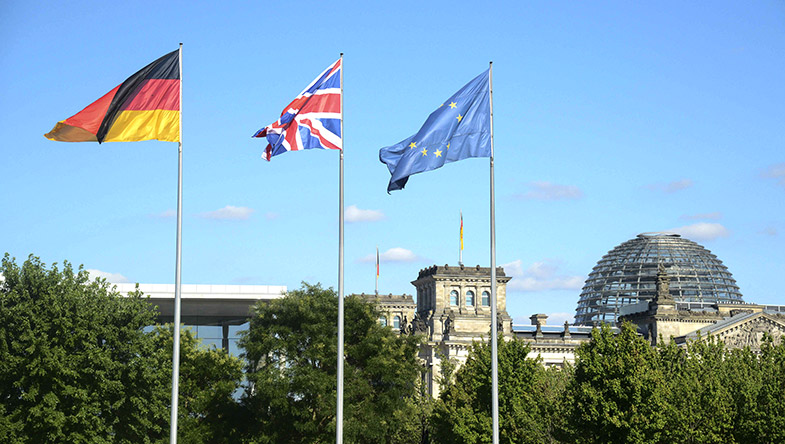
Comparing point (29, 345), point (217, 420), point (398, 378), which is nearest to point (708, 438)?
point (398, 378)

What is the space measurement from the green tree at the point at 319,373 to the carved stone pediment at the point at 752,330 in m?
91.9

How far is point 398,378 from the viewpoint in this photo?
67.0m

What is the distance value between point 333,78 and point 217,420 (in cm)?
3319

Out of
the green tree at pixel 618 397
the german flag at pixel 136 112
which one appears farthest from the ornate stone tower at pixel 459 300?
the german flag at pixel 136 112

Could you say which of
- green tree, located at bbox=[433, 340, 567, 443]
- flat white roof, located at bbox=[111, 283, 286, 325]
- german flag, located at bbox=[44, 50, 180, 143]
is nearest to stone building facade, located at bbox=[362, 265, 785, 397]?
flat white roof, located at bbox=[111, 283, 286, 325]

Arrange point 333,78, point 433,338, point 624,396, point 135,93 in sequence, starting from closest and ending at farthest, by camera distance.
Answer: point 135,93 → point 333,78 → point 624,396 → point 433,338

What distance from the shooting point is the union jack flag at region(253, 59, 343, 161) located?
129ft

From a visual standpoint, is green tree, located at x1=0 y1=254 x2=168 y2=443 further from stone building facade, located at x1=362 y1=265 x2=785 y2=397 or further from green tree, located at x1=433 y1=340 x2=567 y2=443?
stone building facade, located at x1=362 y1=265 x2=785 y2=397

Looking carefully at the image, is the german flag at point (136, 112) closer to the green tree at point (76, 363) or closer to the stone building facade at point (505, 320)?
the green tree at point (76, 363)

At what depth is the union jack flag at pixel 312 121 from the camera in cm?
3944

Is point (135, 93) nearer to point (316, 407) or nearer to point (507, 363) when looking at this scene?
point (316, 407)

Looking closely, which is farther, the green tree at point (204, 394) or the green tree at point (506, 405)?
the green tree at point (204, 394)

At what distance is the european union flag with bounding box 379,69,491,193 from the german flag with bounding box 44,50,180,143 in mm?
8420

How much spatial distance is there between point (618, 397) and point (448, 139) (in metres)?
19.5
